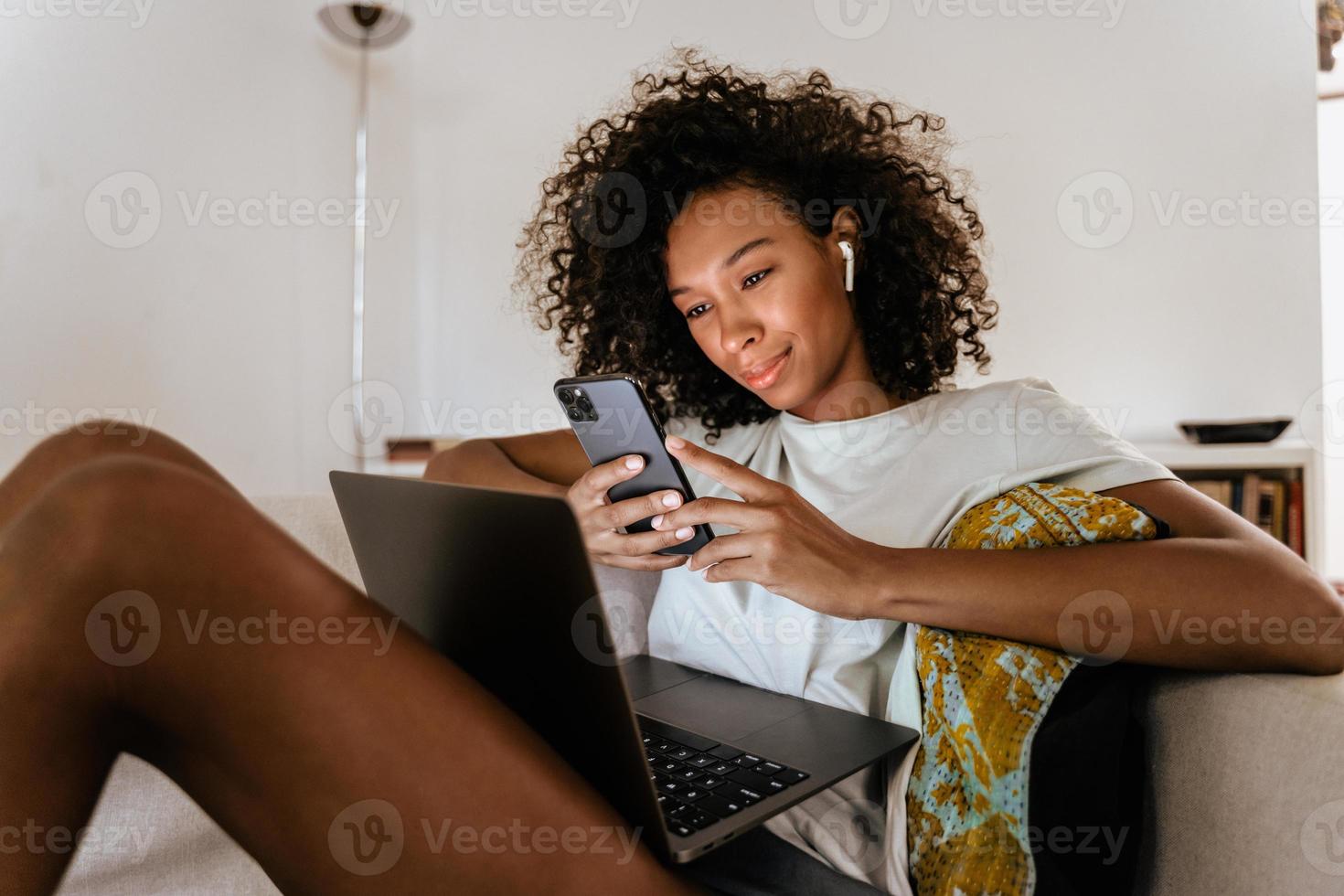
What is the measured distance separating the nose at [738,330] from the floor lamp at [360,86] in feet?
5.66

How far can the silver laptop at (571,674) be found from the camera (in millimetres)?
574

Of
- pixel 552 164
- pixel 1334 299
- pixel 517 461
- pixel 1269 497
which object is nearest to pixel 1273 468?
pixel 1269 497

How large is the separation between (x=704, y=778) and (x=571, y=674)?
185 mm

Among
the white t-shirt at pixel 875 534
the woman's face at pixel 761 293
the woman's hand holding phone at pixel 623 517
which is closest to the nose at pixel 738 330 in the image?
the woman's face at pixel 761 293

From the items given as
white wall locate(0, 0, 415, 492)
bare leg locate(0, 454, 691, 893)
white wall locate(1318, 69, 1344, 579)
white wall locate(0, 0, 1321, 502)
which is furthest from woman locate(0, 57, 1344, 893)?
white wall locate(1318, 69, 1344, 579)

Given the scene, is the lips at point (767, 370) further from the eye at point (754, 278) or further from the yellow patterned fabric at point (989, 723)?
the yellow patterned fabric at point (989, 723)

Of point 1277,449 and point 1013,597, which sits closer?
point 1013,597

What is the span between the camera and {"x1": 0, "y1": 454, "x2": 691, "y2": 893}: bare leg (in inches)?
22.2

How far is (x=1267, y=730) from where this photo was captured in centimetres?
71

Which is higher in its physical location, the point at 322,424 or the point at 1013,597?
the point at 322,424

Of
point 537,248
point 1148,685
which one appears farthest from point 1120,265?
point 1148,685

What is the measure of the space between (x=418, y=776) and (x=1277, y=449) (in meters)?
2.34

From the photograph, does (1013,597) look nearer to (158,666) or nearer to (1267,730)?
(1267,730)

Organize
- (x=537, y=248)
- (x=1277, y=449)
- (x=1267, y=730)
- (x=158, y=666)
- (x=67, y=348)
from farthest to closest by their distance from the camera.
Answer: (x=1277, y=449), (x=67, y=348), (x=537, y=248), (x=1267, y=730), (x=158, y=666)
